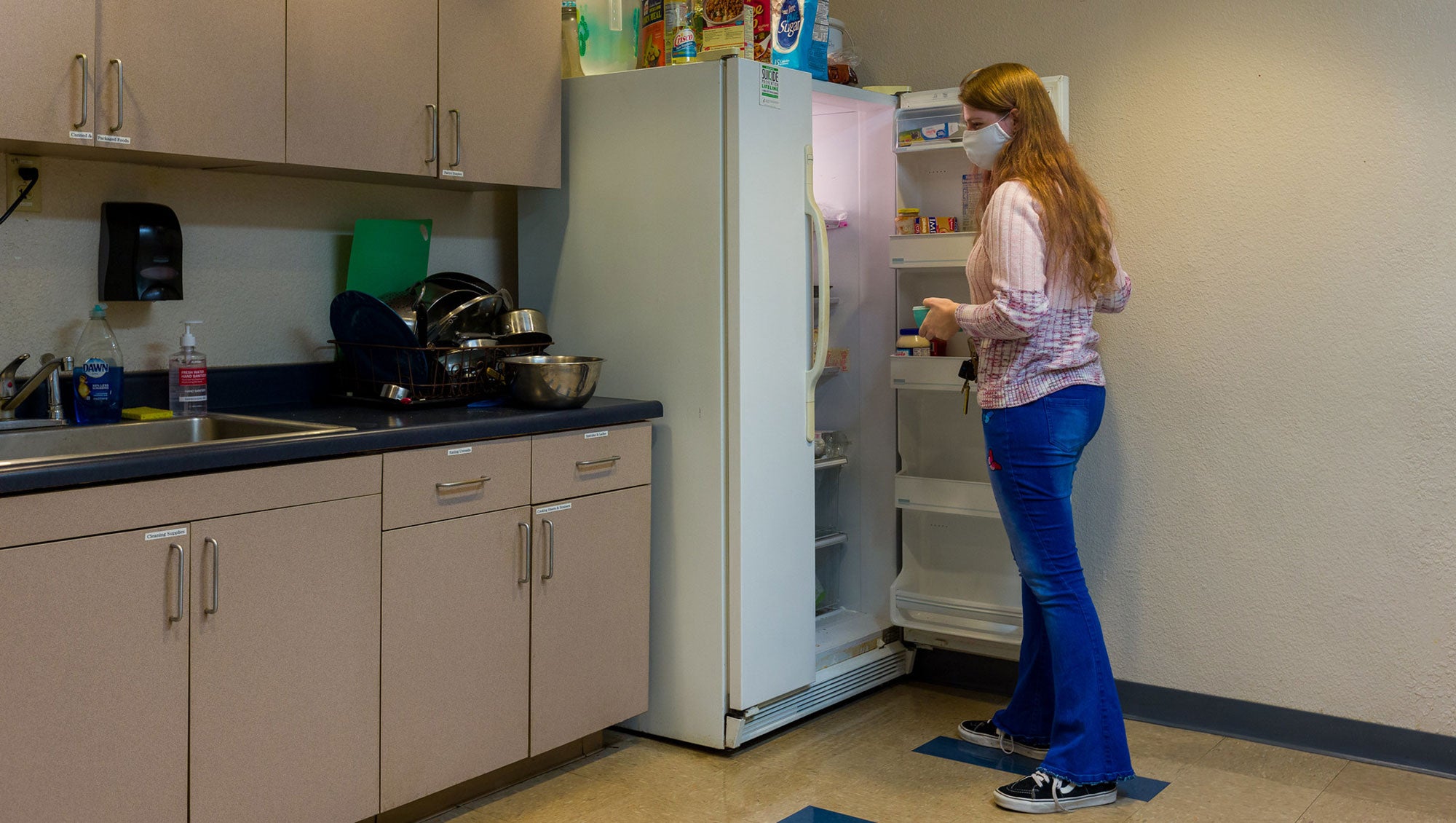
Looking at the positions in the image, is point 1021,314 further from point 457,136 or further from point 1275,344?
point 457,136

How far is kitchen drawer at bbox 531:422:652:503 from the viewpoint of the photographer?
2740 millimetres

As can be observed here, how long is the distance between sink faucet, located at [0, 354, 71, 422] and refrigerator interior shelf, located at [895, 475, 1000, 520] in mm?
2226

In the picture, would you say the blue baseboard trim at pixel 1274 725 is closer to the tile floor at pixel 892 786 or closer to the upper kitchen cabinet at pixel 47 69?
the tile floor at pixel 892 786

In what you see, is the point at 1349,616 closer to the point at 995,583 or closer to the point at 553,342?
the point at 995,583

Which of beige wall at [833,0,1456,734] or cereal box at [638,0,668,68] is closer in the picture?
beige wall at [833,0,1456,734]

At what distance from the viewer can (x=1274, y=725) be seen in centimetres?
318

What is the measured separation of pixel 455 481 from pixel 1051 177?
1524mm

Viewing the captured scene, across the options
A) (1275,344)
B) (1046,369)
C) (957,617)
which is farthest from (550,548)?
(1275,344)

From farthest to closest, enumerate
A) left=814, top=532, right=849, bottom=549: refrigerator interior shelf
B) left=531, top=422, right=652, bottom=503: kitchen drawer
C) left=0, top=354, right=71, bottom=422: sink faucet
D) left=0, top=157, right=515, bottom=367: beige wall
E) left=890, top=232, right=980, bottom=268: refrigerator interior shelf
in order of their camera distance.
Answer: left=814, top=532, right=849, bottom=549: refrigerator interior shelf, left=890, top=232, right=980, bottom=268: refrigerator interior shelf, left=531, top=422, right=652, bottom=503: kitchen drawer, left=0, top=157, right=515, bottom=367: beige wall, left=0, top=354, right=71, bottom=422: sink faucet

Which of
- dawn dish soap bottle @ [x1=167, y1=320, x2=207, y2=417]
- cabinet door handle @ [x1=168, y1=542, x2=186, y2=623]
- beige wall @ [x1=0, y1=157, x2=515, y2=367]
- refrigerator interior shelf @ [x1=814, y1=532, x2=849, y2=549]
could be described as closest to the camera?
cabinet door handle @ [x1=168, y1=542, x2=186, y2=623]

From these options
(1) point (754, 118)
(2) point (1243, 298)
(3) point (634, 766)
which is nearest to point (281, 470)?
(3) point (634, 766)

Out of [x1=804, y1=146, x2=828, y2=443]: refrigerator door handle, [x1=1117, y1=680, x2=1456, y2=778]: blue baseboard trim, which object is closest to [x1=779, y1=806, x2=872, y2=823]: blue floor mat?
[x1=804, y1=146, x2=828, y2=443]: refrigerator door handle

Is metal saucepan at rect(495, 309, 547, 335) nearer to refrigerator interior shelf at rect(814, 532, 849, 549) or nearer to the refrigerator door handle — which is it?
the refrigerator door handle

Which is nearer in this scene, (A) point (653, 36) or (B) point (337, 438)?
(B) point (337, 438)
